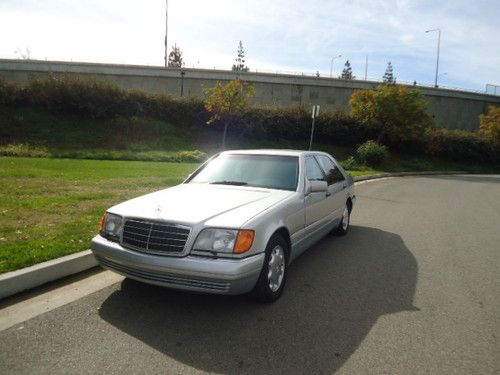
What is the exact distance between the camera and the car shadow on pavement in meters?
3.08

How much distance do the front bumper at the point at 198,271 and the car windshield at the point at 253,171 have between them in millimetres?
1468

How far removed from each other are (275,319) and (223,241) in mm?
905

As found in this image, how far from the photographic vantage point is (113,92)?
101ft

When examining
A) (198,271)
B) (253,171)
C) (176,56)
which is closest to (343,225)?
(253,171)

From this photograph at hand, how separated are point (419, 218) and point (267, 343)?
7209mm

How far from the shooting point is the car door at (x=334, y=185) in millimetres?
6059

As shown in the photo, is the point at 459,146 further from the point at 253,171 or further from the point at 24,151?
the point at 253,171

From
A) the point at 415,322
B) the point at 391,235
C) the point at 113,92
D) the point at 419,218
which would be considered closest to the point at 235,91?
the point at 113,92

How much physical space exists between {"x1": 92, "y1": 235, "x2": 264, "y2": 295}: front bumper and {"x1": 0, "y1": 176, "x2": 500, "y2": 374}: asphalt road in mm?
361

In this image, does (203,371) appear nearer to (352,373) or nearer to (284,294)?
(352,373)

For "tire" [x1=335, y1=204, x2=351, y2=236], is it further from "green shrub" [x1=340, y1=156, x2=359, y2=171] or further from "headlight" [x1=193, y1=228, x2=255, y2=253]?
"green shrub" [x1=340, y1=156, x2=359, y2=171]

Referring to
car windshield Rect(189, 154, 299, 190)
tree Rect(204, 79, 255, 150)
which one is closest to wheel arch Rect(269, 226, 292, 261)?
car windshield Rect(189, 154, 299, 190)

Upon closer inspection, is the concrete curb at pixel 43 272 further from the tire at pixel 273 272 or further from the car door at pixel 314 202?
the car door at pixel 314 202

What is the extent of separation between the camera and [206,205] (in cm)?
407
